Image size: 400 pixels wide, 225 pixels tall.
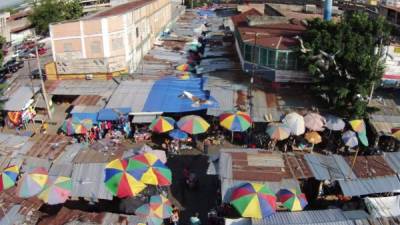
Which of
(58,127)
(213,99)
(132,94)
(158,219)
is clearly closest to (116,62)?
(132,94)

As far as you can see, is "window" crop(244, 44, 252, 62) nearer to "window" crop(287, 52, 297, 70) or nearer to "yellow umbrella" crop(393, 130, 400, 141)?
"window" crop(287, 52, 297, 70)

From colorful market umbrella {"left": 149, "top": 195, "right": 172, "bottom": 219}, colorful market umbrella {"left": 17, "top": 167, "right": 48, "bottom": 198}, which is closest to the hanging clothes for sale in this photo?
colorful market umbrella {"left": 17, "top": 167, "right": 48, "bottom": 198}

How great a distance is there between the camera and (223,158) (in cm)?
1630

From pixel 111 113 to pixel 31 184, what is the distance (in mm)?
8273

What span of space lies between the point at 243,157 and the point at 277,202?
2.63 m

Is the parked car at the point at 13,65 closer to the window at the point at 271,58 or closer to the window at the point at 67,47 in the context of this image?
the window at the point at 67,47

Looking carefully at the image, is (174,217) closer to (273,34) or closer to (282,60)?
(282,60)

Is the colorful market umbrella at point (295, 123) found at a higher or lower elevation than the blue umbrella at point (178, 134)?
higher

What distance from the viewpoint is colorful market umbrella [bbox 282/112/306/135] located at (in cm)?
2039

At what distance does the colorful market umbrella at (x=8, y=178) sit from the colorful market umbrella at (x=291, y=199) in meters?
10.3

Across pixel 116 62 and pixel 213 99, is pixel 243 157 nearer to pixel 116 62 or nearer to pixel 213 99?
pixel 213 99

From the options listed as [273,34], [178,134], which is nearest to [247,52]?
[273,34]

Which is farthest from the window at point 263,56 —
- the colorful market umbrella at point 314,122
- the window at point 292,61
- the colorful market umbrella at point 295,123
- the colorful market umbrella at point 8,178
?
the colorful market umbrella at point 8,178

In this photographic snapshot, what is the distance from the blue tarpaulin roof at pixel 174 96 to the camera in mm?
22844
